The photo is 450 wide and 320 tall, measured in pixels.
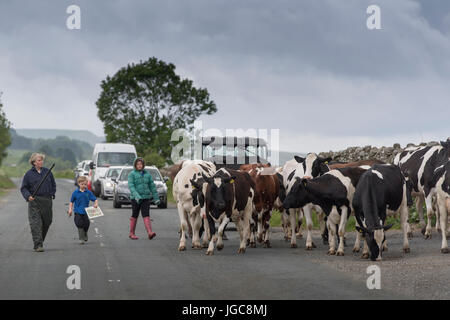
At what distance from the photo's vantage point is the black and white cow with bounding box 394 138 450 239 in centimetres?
1900

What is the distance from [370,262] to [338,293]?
379cm

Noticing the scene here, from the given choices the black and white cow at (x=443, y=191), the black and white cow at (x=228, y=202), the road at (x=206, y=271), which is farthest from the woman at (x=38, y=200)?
the black and white cow at (x=443, y=191)

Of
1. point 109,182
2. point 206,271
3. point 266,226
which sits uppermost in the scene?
point 109,182

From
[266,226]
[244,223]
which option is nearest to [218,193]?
[244,223]

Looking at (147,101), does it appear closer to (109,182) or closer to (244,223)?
(109,182)

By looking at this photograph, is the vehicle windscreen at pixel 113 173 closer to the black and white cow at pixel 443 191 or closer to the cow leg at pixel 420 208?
the cow leg at pixel 420 208

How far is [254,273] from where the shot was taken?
→ 40.3 feet

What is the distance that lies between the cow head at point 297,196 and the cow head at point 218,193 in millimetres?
1398

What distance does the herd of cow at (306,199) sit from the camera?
589 inches

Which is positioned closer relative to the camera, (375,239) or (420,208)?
(375,239)

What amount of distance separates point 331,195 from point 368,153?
40.5ft

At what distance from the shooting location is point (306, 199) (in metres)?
16.3

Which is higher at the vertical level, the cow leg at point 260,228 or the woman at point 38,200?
the woman at point 38,200

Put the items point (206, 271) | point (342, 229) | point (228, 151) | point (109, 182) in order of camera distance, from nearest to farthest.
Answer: point (206, 271) → point (342, 229) → point (228, 151) → point (109, 182)
